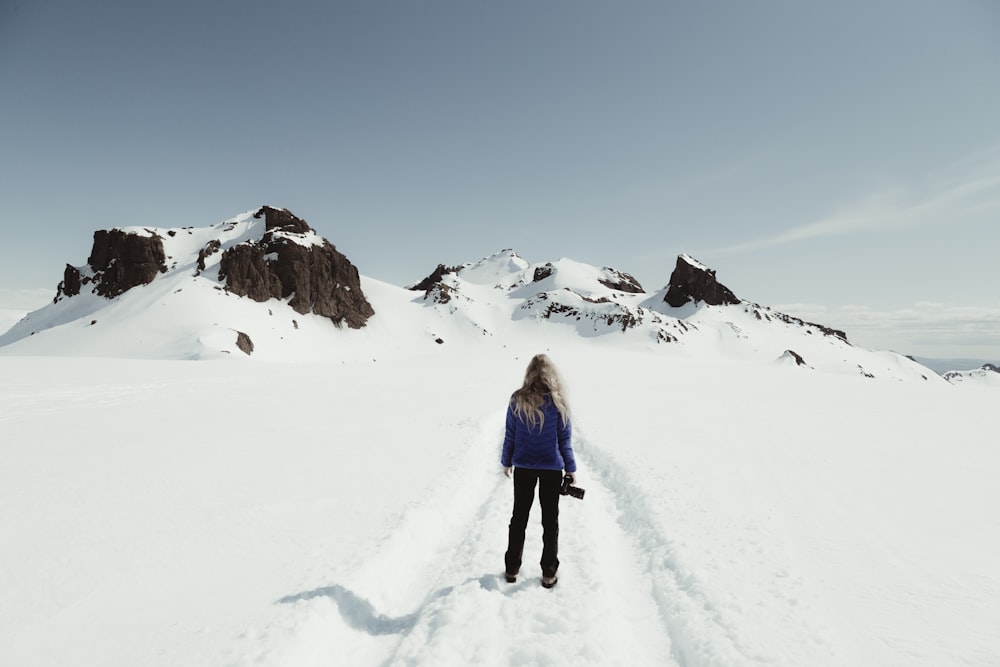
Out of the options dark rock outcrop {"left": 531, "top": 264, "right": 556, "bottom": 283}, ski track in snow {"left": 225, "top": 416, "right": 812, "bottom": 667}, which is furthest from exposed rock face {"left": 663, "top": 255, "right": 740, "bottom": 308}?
ski track in snow {"left": 225, "top": 416, "right": 812, "bottom": 667}

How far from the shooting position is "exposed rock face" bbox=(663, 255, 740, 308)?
447 feet

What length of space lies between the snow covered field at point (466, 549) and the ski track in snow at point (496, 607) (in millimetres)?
29

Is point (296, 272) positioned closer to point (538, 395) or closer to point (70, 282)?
point (70, 282)

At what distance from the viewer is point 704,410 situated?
18062 mm

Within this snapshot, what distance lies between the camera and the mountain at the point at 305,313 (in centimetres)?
5743

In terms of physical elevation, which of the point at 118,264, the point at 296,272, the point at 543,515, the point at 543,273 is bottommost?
the point at 543,515

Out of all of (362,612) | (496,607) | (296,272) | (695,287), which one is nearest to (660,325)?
(695,287)

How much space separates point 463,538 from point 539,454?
248 centimetres

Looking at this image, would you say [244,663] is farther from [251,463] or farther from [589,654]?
[251,463]

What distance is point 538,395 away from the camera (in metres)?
5.51

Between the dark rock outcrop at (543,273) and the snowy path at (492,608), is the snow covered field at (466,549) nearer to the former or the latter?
the snowy path at (492,608)

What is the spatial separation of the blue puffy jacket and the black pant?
→ 0.39 feet

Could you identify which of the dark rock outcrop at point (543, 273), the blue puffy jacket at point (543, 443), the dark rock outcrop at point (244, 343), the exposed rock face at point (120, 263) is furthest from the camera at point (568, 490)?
the dark rock outcrop at point (543, 273)

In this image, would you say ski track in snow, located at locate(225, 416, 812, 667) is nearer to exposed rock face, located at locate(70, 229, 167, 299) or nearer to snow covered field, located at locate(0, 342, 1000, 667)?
snow covered field, located at locate(0, 342, 1000, 667)
